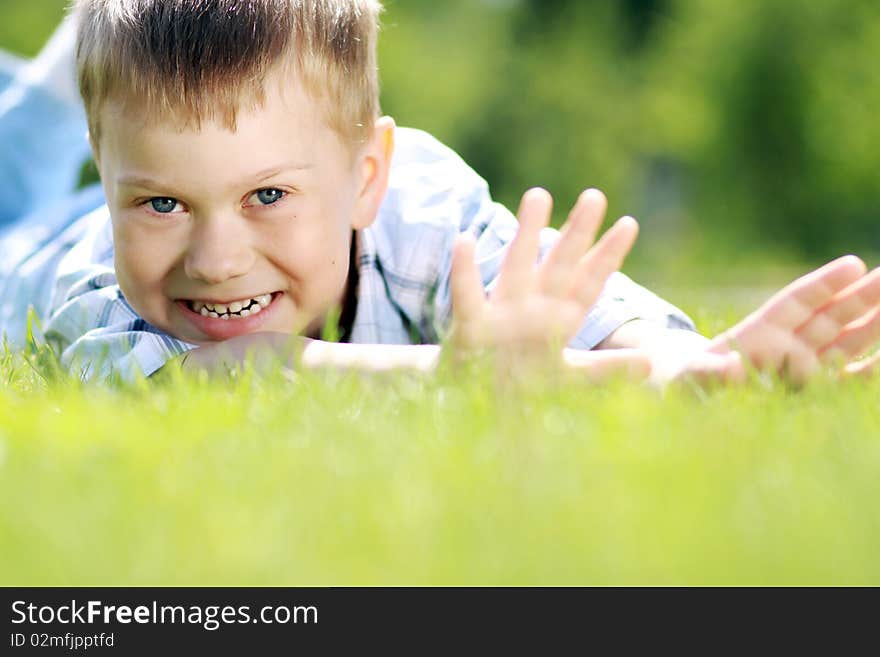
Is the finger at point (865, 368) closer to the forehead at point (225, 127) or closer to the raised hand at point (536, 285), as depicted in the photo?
the raised hand at point (536, 285)

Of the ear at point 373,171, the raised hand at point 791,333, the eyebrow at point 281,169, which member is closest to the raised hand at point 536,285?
the raised hand at point 791,333

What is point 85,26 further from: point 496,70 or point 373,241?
point 496,70

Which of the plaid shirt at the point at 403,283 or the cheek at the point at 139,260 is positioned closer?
the cheek at the point at 139,260

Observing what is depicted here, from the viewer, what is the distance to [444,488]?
1.69 m

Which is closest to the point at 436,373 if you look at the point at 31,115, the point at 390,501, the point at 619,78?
the point at 390,501

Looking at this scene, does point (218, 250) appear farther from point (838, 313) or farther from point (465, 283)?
point (838, 313)

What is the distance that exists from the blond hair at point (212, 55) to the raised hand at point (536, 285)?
0.78 m

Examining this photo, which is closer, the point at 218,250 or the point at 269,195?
the point at 218,250

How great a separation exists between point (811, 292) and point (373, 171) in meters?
1.35

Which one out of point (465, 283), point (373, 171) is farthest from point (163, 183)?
point (465, 283)

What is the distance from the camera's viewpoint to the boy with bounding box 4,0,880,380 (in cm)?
247

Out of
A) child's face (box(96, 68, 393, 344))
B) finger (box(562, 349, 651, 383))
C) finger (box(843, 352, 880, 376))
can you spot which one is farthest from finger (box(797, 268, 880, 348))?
child's face (box(96, 68, 393, 344))

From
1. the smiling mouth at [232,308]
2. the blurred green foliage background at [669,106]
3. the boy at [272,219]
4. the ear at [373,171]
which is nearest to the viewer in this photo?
the boy at [272,219]

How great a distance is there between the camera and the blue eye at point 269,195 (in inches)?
116
